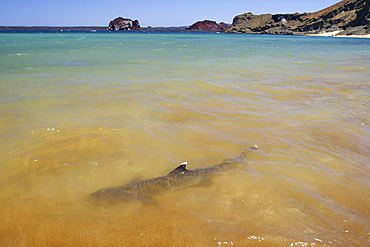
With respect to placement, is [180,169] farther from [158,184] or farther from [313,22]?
[313,22]

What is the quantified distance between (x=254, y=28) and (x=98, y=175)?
120913 millimetres

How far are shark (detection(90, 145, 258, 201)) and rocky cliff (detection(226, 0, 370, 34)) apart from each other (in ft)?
257

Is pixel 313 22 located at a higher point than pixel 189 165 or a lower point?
higher

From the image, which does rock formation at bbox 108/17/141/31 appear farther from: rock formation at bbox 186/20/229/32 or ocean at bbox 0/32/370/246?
ocean at bbox 0/32/370/246

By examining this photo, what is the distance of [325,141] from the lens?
3.86 meters

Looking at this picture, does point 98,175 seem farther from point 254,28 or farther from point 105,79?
point 254,28

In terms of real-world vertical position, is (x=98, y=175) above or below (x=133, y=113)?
below

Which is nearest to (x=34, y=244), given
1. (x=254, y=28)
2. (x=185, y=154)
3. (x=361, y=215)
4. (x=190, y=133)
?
(x=185, y=154)

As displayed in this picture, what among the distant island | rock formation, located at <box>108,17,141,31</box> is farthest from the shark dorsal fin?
rock formation, located at <box>108,17,141,31</box>

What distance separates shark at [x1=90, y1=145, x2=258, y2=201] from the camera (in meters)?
2.63

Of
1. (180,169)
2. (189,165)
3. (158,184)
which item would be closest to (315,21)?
(189,165)

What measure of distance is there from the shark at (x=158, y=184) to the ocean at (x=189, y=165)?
0.09 m

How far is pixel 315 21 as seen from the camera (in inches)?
3472

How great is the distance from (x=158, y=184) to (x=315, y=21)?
105 metres
